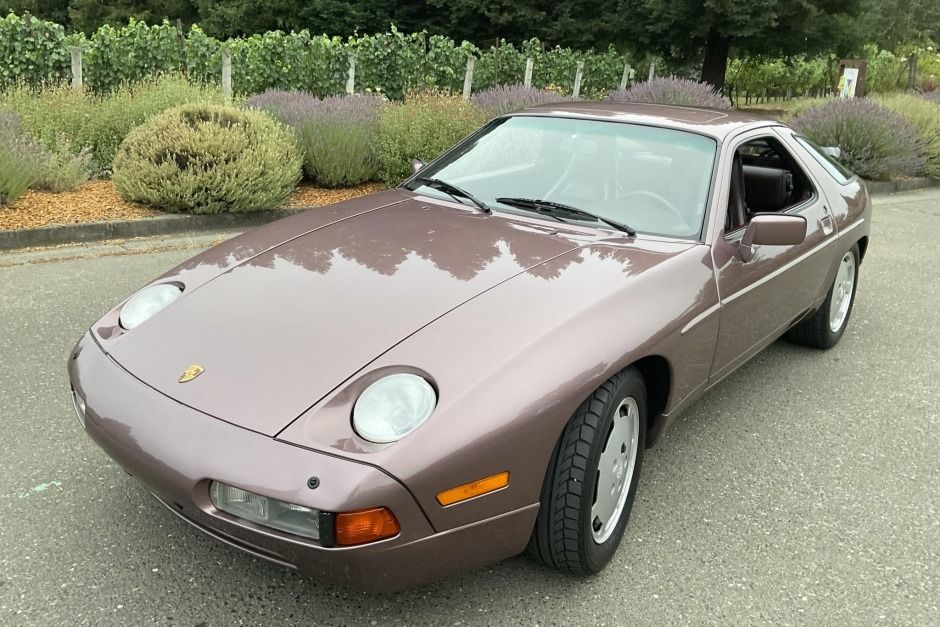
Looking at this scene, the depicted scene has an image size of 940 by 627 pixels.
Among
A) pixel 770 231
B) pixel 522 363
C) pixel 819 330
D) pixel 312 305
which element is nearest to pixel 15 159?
pixel 312 305

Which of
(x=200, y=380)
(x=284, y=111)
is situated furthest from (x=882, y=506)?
(x=284, y=111)

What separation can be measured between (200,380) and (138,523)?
77cm

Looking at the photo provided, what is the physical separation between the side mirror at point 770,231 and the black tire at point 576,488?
3.44ft

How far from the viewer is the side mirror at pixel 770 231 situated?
3.04 metres

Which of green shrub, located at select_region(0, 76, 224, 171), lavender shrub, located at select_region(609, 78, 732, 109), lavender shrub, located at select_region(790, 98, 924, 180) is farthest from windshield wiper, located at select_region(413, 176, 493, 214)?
lavender shrub, located at select_region(790, 98, 924, 180)

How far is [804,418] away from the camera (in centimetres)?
369

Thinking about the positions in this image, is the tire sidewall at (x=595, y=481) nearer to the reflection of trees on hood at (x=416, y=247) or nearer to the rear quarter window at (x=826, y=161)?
the reflection of trees on hood at (x=416, y=247)

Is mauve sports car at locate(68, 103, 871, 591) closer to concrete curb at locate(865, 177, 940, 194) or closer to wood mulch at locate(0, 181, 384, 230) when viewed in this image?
wood mulch at locate(0, 181, 384, 230)

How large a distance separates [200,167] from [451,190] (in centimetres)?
416

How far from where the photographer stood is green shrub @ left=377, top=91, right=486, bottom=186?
27.6 ft

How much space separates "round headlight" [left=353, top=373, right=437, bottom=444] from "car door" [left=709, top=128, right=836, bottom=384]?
4.74 feet

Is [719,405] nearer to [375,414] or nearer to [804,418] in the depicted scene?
[804,418]

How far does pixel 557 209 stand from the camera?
321 centimetres

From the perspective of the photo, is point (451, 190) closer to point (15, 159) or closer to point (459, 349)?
point (459, 349)
